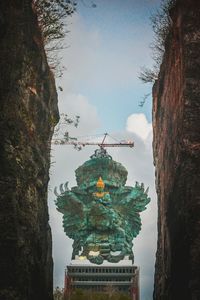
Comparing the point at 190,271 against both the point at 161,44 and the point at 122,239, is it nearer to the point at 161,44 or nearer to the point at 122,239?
the point at 161,44

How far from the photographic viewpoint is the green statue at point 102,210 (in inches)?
2064

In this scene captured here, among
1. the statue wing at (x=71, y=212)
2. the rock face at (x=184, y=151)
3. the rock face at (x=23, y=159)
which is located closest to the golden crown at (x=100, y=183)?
the statue wing at (x=71, y=212)

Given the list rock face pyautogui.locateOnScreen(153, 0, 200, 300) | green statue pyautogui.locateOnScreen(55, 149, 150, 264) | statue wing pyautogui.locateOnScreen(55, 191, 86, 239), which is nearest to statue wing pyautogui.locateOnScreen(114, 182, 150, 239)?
green statue pyautogui.locateOnScreen(55, 149, 150, 264)

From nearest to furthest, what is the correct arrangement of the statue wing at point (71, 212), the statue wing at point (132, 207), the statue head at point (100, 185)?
the statue wing at point (71, 212) < the statue wing at point (132, 207) < the statue head at point (100, 185)

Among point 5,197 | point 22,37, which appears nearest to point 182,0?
point 22,37

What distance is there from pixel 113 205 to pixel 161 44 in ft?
131

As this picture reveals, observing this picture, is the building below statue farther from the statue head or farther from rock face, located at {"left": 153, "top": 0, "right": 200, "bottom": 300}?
rock face, located at {"left": 153, "top": 0, "right": 200, "bottom": 300}

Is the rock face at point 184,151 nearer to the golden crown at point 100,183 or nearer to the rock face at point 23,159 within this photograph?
the rock face at point 23,159

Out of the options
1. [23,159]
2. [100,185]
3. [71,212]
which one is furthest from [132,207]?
[23,159]

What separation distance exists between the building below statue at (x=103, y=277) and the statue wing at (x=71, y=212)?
142 inches

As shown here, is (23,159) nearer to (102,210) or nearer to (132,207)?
(102,210)

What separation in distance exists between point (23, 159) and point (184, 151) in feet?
13.8

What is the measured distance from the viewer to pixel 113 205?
5569 centimetres

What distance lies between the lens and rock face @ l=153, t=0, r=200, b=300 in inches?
379
